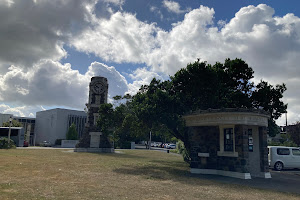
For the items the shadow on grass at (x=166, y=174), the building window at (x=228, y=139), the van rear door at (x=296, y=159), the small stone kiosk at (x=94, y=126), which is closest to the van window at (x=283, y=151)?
the van rear door at (x=296, y=159)

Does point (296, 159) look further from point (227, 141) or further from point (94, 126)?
point (94, 126)

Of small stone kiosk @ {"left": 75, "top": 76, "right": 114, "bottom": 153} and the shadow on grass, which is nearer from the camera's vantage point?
the shadow on grass

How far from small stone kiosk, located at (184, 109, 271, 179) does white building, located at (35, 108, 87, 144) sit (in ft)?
183

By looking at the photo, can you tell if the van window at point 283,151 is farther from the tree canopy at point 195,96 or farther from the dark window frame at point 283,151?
the tree canopy at point 195,96

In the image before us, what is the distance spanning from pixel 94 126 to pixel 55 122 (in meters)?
33.4

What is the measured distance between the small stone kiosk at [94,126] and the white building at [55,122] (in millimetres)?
32650

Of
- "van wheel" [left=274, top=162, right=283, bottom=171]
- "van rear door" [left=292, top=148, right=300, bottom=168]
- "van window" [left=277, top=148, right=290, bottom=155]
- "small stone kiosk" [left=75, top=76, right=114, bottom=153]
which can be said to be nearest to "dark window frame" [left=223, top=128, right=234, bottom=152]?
"van wheel" [left=274, top=162, right=283, bottom=171]

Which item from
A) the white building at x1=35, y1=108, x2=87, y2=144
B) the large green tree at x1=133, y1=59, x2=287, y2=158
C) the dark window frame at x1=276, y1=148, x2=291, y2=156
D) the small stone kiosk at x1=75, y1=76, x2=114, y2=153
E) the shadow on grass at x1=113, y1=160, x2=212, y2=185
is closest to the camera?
the shadow on grass at x1=113, y1=160, x2=212, y2=185

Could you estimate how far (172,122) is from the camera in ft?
57.5

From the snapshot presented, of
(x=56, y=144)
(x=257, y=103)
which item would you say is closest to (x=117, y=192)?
(x=257, y=103)

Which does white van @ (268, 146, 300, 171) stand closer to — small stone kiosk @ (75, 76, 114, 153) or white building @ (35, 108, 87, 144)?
small stone kiosk @ (75, 76, 114, 153)

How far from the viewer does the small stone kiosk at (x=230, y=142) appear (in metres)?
14.6

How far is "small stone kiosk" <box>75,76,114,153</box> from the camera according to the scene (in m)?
35.8

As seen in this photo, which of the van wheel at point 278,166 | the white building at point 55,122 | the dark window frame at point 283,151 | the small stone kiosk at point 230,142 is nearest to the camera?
the small stone kiosk at point 230,142
